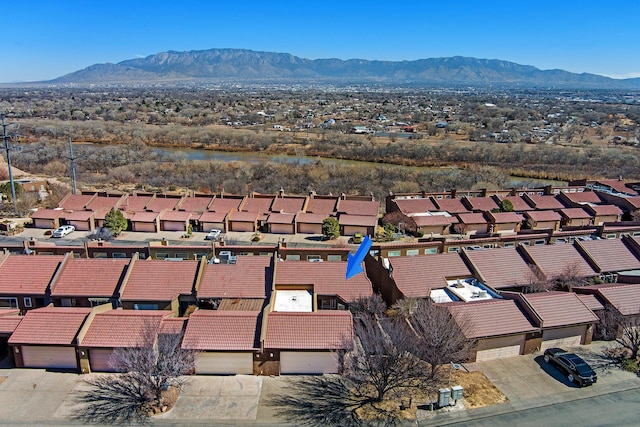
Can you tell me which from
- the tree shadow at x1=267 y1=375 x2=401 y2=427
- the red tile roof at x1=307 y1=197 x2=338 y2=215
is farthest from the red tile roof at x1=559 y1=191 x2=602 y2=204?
the tree shadow at x1=267 y1=375 x2=401 y2=427

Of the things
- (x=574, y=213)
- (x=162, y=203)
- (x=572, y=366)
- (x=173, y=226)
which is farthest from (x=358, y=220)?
(x=572, y=366)

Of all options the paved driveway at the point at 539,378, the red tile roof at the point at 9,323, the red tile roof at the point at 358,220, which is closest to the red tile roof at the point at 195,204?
the red tile roof at the point at 358,220

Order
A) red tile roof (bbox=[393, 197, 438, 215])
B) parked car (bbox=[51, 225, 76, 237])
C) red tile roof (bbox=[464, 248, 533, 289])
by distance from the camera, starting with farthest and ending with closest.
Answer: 1. red tile roof (bbox=[393, 197, 438, 215])
2. parked car (bbox=[51, 225, 76, 237])
3. red tile roof (bbox=[464, 248, 533, 289])

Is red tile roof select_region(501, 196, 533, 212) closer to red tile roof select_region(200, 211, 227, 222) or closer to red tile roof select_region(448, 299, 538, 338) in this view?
red tile roof select_region(448, 299, 538, 338)

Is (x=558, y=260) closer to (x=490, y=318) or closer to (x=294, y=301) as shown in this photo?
(x=490, y=318)

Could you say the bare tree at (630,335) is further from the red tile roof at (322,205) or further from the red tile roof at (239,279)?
the red tile roof at (322,205)
